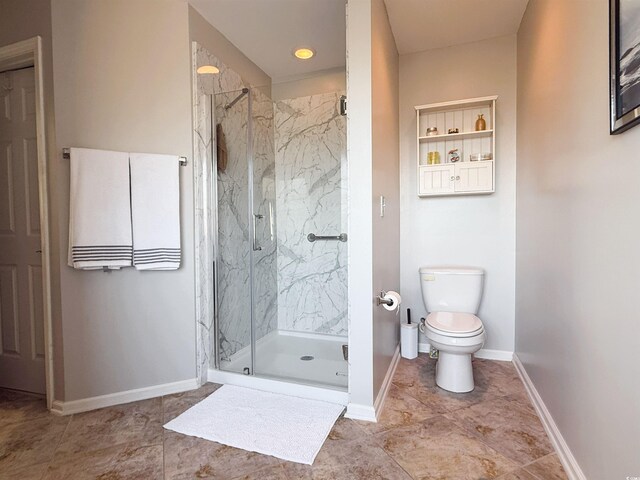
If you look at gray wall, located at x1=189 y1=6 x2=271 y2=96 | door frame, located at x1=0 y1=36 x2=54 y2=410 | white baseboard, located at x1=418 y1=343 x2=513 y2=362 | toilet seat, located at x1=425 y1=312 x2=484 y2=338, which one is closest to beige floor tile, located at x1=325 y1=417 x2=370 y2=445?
toilet seat, located at x1=425 y1=312 x2=484 y2=338

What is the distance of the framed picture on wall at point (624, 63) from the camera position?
941mm

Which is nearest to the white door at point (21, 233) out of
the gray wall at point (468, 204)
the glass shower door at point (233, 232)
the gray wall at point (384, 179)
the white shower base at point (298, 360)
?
the glass shower door at point (233, 232)

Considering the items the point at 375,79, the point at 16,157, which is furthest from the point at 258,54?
the point at 16,157

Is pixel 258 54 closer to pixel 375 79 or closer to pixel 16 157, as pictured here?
pixel 375 79

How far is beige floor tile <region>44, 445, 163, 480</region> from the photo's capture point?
143 centimetres

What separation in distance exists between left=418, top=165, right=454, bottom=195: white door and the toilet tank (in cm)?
62

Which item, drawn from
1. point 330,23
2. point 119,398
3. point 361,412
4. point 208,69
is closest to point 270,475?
point 361,412

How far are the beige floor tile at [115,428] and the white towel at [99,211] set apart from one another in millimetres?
853

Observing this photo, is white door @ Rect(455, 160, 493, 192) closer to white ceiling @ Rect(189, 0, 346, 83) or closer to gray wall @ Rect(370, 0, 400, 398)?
gray wall @ Rect(370, 0, 400, 398)

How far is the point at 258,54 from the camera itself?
279cm

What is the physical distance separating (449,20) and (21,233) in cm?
326

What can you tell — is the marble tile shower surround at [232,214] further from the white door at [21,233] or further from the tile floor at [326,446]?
the white door at [21,233]

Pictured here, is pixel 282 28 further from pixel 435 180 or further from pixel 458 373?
pixel 458 373

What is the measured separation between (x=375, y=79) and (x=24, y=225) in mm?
2401
